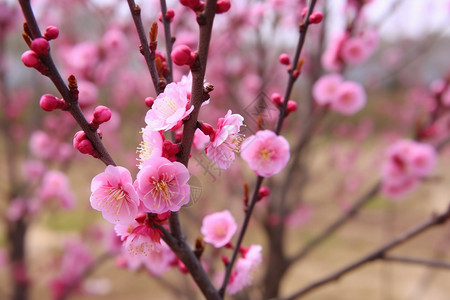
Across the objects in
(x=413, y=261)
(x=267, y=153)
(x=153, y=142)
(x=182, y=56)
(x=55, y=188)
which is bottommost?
(x=413, y=261)

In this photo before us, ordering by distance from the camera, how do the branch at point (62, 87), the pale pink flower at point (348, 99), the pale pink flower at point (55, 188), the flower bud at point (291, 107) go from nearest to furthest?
the branch at point (62, 87) → the flower bud at point (291, 107) → the pale pink flower at point (348, 99) → the pale pink flower at point (55, 188)

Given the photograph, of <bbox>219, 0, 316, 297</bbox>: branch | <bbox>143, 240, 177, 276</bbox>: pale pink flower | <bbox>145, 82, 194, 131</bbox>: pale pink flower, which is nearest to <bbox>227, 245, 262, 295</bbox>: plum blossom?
<bbox>219, 0, 316, 297</bbox>: branch

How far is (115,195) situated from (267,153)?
41 centimetres

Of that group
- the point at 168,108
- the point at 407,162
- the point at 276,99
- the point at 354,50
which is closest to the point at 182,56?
the point at 168,108

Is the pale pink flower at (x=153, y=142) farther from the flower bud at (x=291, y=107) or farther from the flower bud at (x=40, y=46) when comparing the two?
the flower bud at (x=291, y=107)

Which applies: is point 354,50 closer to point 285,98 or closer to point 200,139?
point 285,98

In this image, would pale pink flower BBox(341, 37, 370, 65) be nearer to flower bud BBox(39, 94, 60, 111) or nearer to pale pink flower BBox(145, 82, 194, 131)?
pale pink flower BBox(145, 82, 194, 131)

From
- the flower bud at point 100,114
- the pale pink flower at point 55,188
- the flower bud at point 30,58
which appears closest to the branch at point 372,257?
the flower bud at point 100,114

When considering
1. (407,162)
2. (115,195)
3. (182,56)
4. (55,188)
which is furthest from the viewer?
(55,188)

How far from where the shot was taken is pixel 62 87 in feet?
2.04

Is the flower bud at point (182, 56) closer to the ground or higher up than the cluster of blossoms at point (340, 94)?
higher up

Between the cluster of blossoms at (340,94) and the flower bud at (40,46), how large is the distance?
174 centimetres

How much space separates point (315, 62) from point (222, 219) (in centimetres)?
214

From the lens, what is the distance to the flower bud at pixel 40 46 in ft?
1.93
